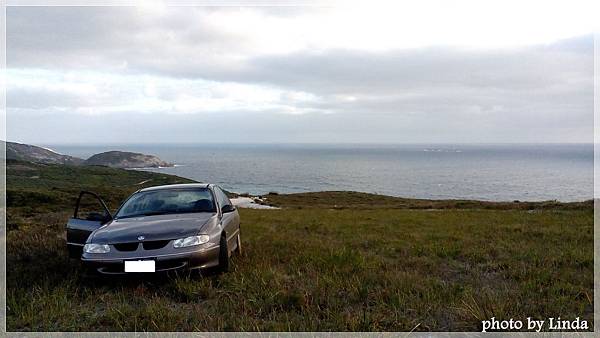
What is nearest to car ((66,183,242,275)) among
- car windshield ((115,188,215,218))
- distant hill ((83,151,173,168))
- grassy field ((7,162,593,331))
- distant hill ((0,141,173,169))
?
car windshield ((115,188,215,218))

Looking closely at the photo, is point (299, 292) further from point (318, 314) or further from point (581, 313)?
point (581, 313)

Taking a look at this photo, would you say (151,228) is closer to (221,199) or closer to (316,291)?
(221,199)

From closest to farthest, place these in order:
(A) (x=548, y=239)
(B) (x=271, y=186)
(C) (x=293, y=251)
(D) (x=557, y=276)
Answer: (D) (x=557, y=276) → (C) (x=293, y=251) → (A) (x=548, y=239) → (B) (x=271, y=186)

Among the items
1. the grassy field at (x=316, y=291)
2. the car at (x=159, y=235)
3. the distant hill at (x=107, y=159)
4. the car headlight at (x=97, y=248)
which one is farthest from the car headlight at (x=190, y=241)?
the distant hill at (x=107, y=159)

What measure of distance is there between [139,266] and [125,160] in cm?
17749

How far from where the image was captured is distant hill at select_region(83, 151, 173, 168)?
6477 inches

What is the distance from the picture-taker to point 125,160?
169875 millimetres

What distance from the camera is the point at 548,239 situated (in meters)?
9.77

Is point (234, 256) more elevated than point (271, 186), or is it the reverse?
point (234, 256)

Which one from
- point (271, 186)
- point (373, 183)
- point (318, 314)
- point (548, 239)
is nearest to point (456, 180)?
point (373, 183)

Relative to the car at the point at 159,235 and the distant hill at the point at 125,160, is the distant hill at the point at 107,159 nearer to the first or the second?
the distant hill at the point at 125,160

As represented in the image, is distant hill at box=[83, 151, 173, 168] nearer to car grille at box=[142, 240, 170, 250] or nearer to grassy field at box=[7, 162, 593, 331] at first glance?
grassy field at box=[7, 162, 593, 331]

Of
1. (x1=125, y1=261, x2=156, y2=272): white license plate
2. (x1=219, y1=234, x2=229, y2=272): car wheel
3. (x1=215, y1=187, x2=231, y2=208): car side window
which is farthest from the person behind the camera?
(x1=215, y1=187, x2=231, y2=208): car side window

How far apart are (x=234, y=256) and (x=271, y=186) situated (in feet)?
296
